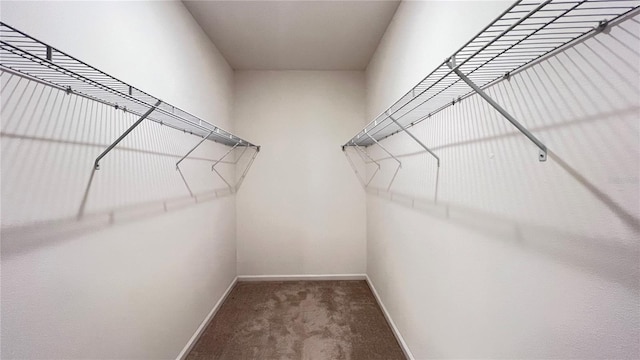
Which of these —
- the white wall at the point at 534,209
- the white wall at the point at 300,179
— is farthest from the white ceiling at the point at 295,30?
the white wall at the point at 534,209

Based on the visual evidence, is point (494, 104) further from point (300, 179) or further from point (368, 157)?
point (300, 179)

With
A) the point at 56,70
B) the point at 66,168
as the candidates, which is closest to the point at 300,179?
the point at 66,168

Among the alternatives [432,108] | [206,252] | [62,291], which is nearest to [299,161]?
[206,252]

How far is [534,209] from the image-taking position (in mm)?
760

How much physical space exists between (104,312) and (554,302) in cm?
175

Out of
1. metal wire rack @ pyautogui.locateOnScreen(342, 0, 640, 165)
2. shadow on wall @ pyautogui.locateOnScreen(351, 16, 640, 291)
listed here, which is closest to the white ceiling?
metal wire rack @ pyautogui.locateOnScreen(342, 0, 640, 165)

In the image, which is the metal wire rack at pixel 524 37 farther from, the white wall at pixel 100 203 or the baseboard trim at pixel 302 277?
the baseboard trim at pixel 302 277

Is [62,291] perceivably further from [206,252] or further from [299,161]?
[299,161]

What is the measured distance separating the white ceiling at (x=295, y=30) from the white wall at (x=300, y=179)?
285mm

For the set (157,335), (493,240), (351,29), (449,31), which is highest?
(351,29)

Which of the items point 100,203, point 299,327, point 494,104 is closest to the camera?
point 494,104

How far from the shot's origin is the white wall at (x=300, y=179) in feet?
10.1

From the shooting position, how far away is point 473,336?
41.7 inches

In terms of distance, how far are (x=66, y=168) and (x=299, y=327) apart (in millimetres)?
1997
